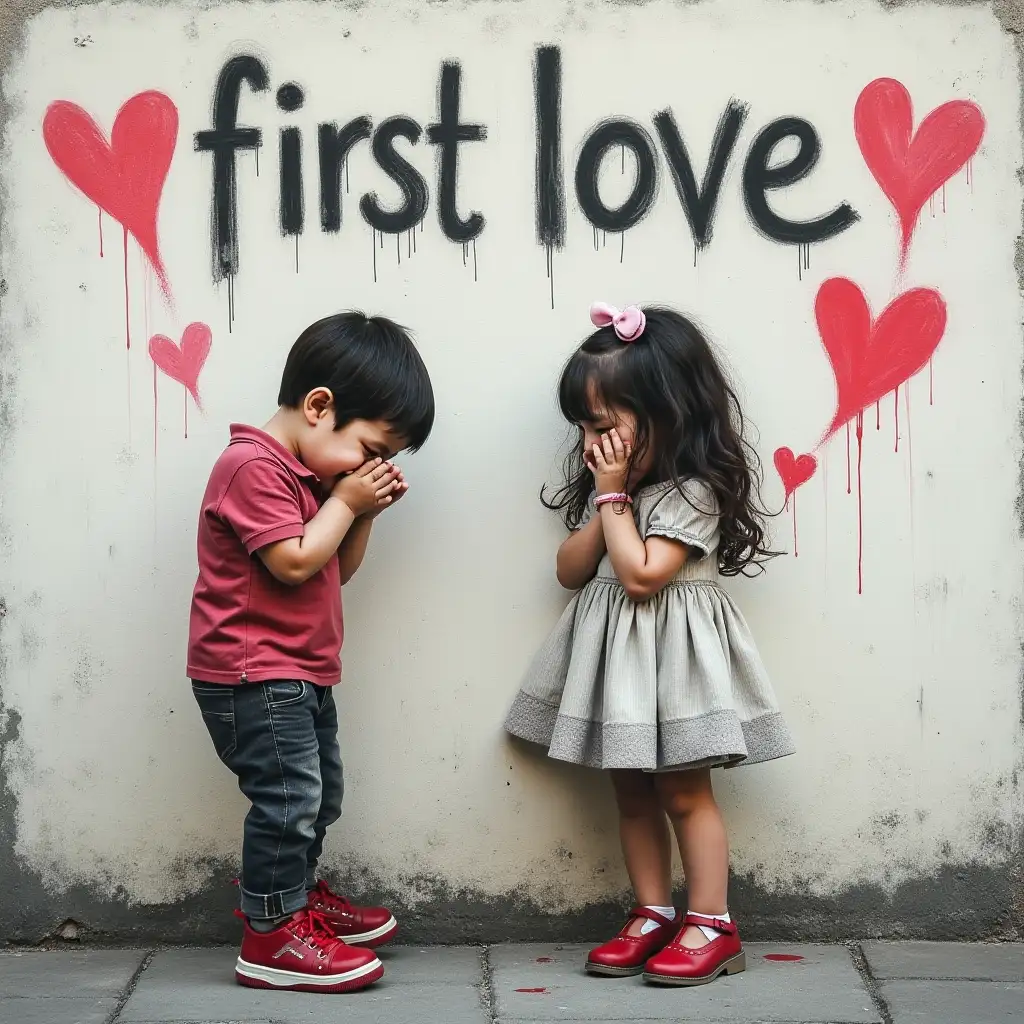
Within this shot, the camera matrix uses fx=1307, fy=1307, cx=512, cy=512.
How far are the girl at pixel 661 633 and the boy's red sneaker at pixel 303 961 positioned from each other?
0.49 m

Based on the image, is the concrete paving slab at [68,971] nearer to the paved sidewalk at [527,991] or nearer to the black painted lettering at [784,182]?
the paved sidewalk at [527,991]

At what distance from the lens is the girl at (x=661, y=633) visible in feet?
8.84

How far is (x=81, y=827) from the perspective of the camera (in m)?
2.97

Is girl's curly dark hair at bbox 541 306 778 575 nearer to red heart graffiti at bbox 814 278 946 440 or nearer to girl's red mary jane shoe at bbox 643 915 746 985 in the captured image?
red heart graffiti at bbox 814 278 946 440

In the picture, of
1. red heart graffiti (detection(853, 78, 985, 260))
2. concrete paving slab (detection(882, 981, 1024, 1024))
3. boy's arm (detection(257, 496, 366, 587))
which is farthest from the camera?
red heart graffiti (detection(853, 78, 985, 260))

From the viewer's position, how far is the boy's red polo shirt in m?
2.62

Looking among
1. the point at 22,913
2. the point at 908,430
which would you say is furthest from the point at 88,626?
the point at 908,430

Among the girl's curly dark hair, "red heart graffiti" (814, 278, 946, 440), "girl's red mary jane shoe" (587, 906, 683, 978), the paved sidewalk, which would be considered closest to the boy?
the paved sidewalk

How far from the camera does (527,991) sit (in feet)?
8.68

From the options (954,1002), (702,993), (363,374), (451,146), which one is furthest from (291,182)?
(954,1002)

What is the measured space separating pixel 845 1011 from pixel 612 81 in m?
2.02

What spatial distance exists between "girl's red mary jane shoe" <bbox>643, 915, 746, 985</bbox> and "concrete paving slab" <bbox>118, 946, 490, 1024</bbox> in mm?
377

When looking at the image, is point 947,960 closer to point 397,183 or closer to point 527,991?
point 527,991

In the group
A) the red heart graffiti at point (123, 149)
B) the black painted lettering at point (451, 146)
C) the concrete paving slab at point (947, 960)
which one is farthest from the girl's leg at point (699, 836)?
the red heart graffiti at point (123, 149)
